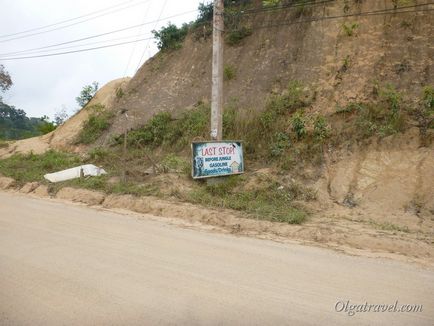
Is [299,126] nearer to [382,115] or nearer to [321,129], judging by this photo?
[321,129]

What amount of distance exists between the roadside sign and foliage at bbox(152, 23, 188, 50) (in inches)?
483

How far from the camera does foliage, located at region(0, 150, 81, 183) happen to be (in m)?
13.4

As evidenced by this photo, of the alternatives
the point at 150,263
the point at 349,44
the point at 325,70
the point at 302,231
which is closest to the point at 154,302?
the point at 150,263

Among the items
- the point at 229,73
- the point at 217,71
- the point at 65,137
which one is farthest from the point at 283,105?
the point at 65,137

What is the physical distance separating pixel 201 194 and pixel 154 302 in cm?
581

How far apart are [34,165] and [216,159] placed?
29.3 ft

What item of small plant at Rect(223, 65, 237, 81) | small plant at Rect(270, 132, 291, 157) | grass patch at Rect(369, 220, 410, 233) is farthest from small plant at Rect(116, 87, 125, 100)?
grass patch at Rect(369, 220, 410, 233)

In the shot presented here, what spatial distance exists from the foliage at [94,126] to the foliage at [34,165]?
1.31m

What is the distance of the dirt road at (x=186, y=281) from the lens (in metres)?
3.63

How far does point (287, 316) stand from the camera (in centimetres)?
366

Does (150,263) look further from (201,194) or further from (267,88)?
(267,88)

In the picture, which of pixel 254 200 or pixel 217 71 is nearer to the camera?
pixel 254 200

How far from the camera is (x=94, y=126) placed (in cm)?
1916

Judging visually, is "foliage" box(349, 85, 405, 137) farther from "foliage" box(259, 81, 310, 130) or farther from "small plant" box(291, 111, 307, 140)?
"foliage" box(259, 81, 310, 130)
